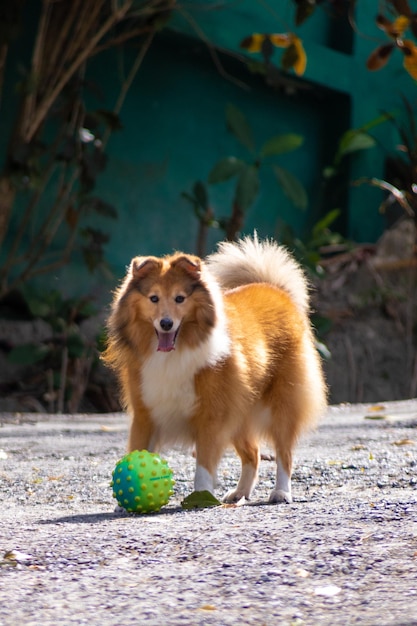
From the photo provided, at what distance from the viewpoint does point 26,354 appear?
9.40m

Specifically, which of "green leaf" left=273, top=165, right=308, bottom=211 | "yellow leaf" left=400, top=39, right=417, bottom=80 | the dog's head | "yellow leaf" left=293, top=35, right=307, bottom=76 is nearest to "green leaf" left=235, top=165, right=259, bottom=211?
"green leaf" left=273, top=165, right=308, bottom=211

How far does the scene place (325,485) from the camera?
4.91 metres

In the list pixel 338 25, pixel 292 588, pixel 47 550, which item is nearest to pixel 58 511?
pixel 47 550

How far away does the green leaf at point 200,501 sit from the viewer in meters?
4.31

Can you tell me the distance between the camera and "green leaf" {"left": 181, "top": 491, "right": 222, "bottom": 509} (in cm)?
431

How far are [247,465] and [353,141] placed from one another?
7405 mm

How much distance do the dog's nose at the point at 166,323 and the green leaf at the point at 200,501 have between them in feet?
2.33

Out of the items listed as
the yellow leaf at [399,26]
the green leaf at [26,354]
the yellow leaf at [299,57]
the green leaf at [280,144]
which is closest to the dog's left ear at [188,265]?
the yellow leaf at [399,26]

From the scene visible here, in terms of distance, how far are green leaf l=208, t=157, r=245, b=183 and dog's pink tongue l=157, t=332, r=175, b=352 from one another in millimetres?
5684

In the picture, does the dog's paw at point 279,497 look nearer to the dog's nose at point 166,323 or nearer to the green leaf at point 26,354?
the dog's nose at point 166,323

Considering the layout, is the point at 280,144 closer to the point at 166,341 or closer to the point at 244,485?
the point at 244,485

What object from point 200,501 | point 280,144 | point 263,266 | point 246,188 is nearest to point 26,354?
point 246,188

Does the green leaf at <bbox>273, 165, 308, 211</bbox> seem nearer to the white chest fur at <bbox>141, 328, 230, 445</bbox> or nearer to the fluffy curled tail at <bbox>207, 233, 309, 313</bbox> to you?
the fluffy curled tail at <bbox>207, 233, 309, 313</bbox>

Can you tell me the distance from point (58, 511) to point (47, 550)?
1.06 m
